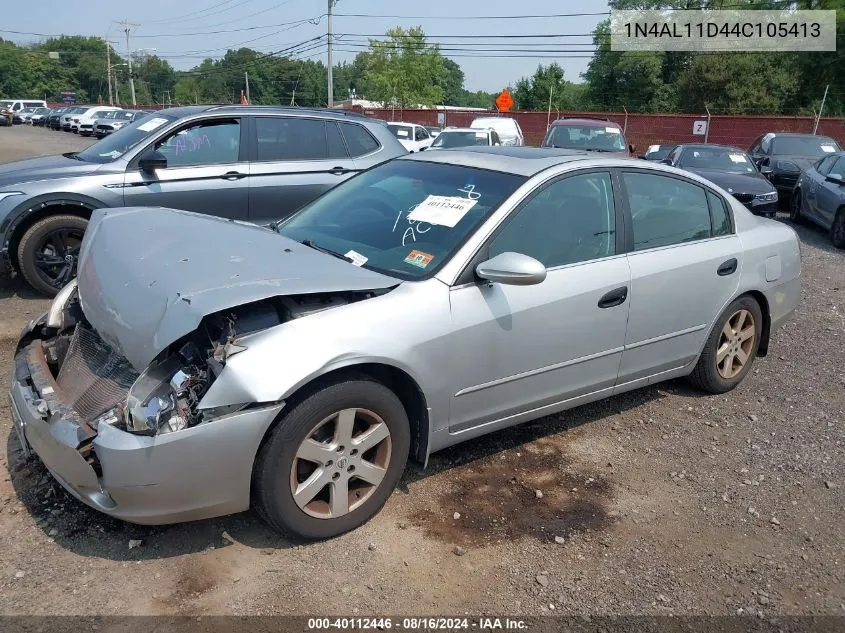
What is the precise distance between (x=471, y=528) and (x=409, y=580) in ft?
1.58

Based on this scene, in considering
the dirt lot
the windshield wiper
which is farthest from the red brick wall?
the windshield wiper

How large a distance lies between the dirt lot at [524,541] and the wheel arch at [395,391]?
360mm

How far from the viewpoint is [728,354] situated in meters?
4.77

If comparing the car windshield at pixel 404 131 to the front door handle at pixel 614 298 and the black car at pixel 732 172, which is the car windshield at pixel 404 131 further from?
the front door handle at pixel 614 298

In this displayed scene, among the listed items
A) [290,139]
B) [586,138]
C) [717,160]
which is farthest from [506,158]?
[586,138]

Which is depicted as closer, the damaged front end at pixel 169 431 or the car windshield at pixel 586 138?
the damaged front end at pixel 169 431

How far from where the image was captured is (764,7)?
47.4m

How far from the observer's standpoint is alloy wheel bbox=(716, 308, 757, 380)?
4.71 metres

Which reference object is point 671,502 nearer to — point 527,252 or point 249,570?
point 527,252

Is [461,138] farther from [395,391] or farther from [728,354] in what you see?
[395,391]

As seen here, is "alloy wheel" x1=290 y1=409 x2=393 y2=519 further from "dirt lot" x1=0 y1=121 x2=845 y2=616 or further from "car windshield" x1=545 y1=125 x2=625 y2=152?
"car windshield" x1=545 y1=125 x2=625 y2=152

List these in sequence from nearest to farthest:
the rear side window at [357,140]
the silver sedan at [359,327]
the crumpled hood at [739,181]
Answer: the silver sedan at [359,327]
the rear side window at [357,140]
the crumpled hood at [739,181]

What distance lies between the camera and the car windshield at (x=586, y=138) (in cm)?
1377

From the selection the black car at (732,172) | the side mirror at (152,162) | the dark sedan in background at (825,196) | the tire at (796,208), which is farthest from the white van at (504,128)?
the side mirror at (152,162)
